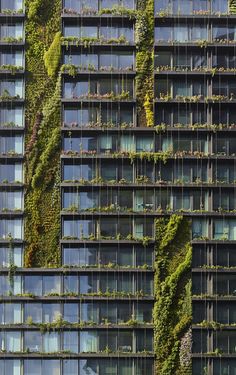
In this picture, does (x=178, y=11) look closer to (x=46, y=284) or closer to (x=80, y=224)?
(x=80, y=224)

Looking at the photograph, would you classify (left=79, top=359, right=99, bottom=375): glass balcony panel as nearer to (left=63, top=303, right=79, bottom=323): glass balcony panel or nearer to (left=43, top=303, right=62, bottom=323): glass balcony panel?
(left=63, top=303, right=79, bottom=323): glass balcony panel

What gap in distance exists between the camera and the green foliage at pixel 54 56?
87.2 feet

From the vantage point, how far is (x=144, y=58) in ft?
87.5

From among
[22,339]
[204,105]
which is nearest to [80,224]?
[22,339]

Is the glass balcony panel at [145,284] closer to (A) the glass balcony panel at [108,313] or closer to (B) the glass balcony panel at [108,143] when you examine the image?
(A) the glass balcony panel at [108,313]

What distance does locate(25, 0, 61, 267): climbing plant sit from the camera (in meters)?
26.4

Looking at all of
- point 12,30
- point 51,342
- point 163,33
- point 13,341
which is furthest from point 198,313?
point 12,30

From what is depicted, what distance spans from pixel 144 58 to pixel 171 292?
10308 mm

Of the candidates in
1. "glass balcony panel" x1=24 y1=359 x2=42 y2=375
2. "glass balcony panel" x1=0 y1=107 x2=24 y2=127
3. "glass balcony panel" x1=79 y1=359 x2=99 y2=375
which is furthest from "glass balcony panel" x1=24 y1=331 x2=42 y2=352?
"glass balcony panel" x1=0 y1=107 x2=24 y2=127

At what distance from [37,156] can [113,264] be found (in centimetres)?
579

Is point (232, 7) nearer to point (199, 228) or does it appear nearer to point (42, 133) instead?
point (199, 228)

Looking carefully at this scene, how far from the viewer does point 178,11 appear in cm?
2670

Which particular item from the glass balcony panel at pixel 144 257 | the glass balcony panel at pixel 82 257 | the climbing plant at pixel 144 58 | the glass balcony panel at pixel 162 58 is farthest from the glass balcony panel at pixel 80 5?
the glass balcony panel at pixel 144 257

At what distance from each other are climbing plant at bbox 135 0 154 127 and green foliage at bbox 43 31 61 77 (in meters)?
3.48
